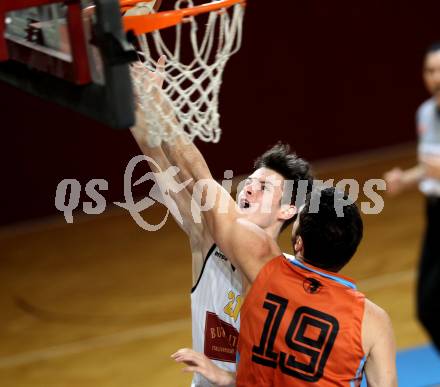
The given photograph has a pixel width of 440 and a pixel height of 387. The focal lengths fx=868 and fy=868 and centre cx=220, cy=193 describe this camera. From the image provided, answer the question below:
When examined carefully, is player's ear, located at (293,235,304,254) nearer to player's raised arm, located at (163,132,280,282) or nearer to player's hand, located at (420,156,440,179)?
player's raised arm, located at (163,132,280,282)

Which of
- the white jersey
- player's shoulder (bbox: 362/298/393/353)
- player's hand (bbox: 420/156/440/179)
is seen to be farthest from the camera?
the white jersey

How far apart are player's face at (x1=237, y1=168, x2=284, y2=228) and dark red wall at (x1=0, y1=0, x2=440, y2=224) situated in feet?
19.4

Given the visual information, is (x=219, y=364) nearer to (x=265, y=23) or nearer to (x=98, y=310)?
(x=98, y=310)

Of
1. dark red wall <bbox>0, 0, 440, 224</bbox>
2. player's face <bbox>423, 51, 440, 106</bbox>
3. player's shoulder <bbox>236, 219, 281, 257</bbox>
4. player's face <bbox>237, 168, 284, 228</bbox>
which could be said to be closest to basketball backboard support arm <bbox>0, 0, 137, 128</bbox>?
player's shoulder <bbox>236, 219, 281, 257</bbox>

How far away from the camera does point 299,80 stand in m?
10.2

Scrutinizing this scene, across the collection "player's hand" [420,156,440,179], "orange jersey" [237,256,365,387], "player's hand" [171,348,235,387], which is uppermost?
"player's hand" [420,156,440,179]

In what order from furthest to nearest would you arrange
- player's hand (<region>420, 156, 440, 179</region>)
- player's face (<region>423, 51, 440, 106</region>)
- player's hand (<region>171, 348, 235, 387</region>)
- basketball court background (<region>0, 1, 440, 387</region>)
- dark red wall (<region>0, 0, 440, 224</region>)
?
1. dark red wall (<region>0, 0, 440, 224</region>)
2. basketball court background (<region>0, 1, 440, 387</region>)
3. player's face (<region>423, 51, 440, 106</region>)
4. player's hand (<region>171, 348, 235, 387</region>)
5. player's hand (<region>420, 156, 440, 179</region>)

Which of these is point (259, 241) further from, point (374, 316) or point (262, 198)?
point (374, 316)

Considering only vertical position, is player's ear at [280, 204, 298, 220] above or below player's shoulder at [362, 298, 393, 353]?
above

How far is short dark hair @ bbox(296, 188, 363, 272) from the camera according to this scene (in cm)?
329

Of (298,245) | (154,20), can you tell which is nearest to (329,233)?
(298,245)

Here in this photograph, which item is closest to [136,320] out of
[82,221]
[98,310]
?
[98,310]

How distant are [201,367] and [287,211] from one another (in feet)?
2.58

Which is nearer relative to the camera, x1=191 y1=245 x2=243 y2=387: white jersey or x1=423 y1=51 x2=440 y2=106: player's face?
x1=191 y1=245 x2=243 y2=387: white jersey
